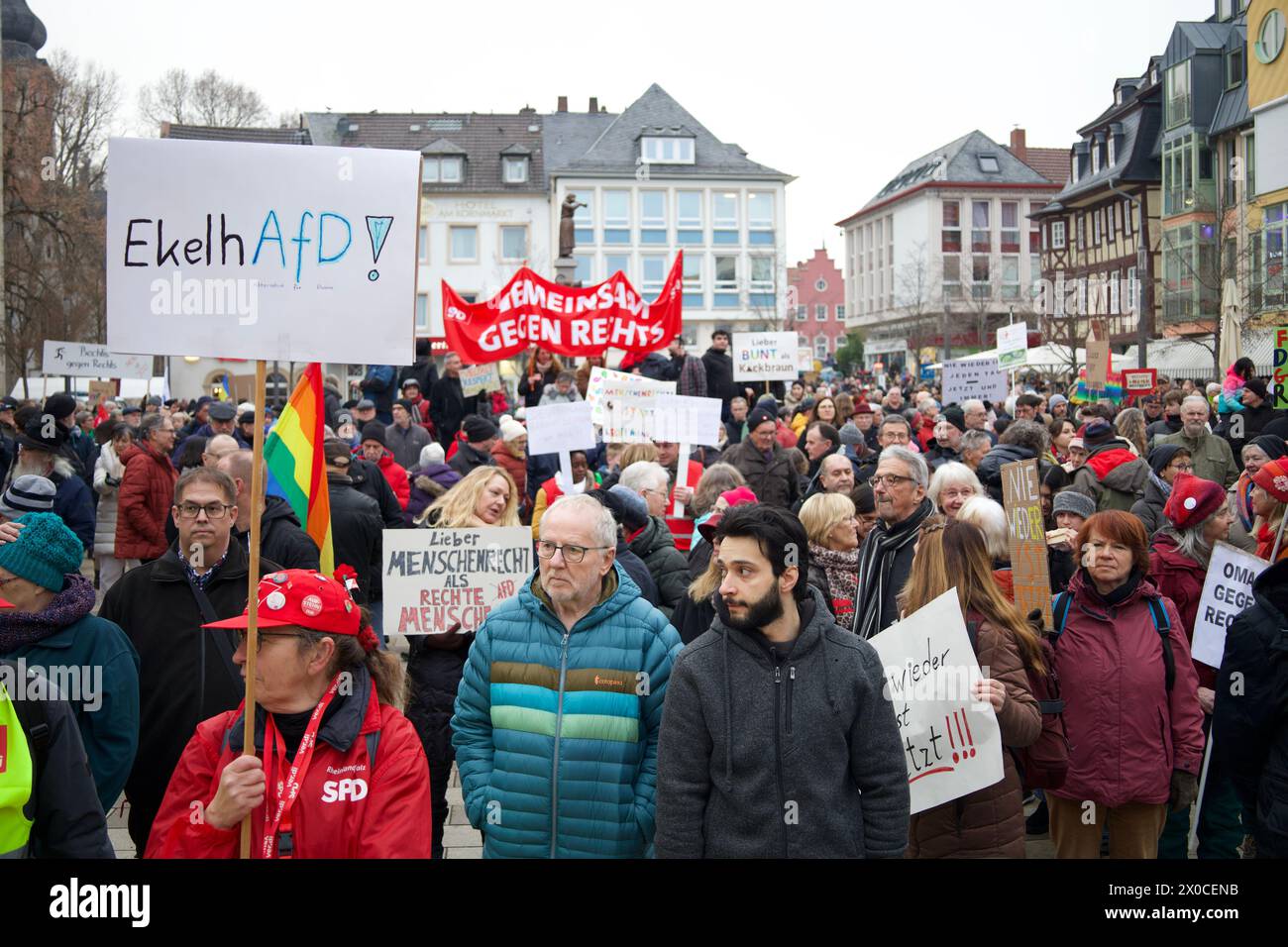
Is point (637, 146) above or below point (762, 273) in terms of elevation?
above

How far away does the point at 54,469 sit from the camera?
955 cm

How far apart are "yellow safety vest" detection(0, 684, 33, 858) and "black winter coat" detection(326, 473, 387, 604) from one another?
12.5 feet

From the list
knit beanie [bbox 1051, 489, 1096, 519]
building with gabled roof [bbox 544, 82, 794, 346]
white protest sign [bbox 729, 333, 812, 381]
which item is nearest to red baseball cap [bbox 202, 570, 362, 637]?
knit beanie [bbox 1051, 489, 1096, 519]

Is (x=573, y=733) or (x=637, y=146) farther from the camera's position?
(x=637, y=146)

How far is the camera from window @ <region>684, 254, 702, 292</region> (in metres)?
65.8

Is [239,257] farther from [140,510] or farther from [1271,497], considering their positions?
[140,510]

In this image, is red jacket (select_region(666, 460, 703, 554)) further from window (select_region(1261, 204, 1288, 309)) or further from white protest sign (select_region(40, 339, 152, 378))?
window (select_region(1261, 204, 1288, 309))

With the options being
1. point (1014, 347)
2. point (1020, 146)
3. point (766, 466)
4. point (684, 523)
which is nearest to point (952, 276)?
point (1020, 146)

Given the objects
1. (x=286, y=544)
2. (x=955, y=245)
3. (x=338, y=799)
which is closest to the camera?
(x=338, y=799)

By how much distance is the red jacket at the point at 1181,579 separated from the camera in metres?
6.21

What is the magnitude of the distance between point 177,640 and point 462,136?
62.8 m

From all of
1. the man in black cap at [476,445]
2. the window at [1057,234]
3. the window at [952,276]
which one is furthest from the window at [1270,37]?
the window at [952,276]
